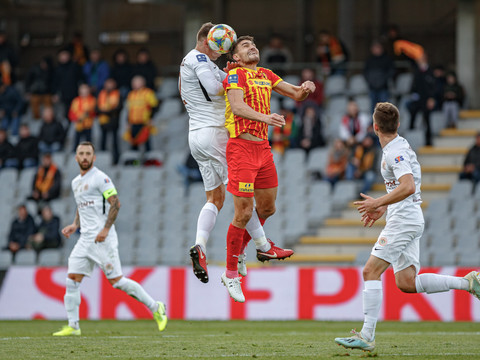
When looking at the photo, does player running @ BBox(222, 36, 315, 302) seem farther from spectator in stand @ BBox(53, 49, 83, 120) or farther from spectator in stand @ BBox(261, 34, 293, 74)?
spectator in stand @ BBox(53, 49, 83, 120)

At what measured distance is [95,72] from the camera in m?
22.7

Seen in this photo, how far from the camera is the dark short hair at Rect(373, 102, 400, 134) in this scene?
29.6 ft

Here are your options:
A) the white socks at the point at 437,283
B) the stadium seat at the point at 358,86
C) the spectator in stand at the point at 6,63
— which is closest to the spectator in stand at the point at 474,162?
the stadium seat at the point at 358,86

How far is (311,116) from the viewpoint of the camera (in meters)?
20.0

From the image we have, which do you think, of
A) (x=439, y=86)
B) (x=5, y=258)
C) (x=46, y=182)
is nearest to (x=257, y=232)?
(x=5, y=258)

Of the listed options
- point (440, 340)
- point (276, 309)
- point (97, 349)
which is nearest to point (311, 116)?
point (276, 309)

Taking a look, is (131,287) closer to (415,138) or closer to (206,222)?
(206,222)

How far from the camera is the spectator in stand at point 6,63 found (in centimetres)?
2339

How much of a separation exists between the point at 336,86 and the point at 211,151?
1237 cm

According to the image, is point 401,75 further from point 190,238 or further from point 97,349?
point 97,349

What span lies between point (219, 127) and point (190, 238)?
9352 millimetres

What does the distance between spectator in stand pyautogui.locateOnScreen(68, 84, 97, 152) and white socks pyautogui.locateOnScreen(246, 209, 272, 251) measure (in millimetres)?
11973

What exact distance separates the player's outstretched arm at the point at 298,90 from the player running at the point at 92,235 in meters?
3.70

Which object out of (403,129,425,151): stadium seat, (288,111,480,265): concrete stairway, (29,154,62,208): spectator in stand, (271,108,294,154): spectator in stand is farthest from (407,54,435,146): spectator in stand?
(29,154,62,208): spectator in stand
